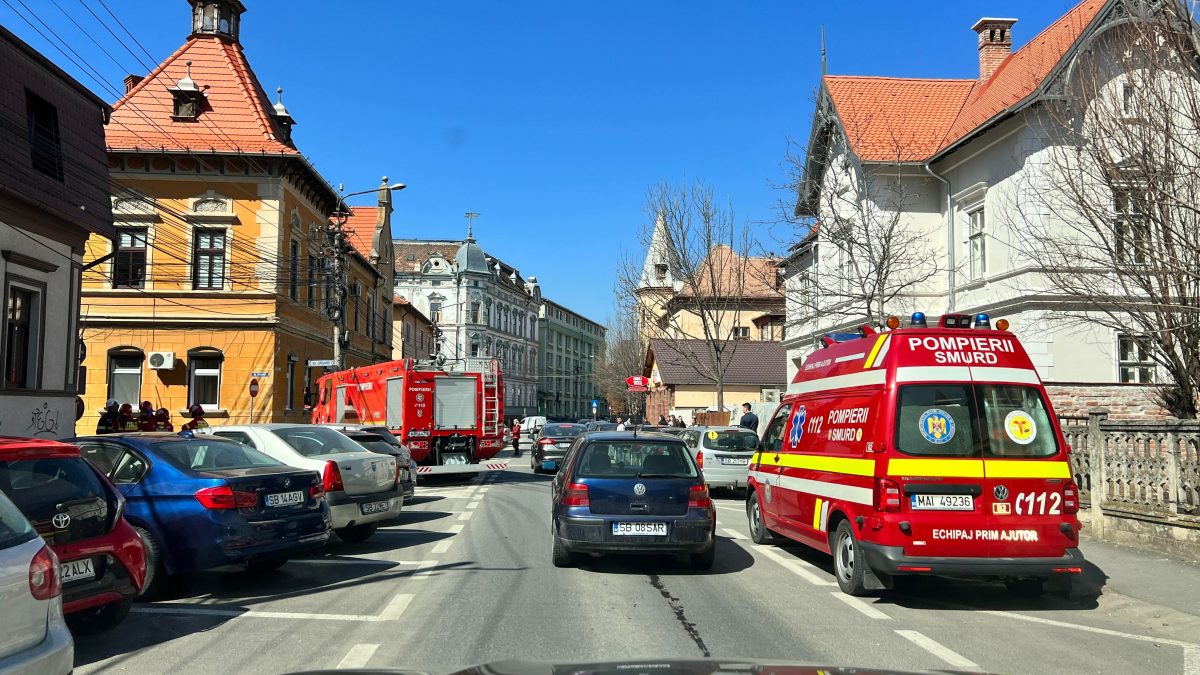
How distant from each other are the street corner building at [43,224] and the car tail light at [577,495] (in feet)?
39.2

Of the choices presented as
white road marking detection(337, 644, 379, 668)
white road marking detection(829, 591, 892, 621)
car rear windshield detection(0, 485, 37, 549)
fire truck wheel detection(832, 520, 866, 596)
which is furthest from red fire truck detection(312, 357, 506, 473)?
car rear windshield detection(0, 485, 37, 549)

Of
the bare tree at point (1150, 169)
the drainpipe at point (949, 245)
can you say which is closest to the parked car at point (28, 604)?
the bare tree at point (1150, 169)

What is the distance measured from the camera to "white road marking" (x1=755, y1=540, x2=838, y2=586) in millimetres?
9094

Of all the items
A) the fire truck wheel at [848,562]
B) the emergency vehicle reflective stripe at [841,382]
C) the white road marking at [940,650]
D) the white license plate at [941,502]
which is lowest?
the white road marking at [940,650]

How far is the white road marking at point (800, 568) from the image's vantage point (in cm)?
909

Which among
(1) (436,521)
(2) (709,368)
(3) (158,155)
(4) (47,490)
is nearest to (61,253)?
(1) (436,521)

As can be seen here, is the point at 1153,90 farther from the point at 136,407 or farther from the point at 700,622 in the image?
the point at 136,407

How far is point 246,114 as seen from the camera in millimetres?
29594

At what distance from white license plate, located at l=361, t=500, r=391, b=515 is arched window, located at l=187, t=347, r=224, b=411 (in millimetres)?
19390

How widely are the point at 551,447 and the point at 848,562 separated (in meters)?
18.4

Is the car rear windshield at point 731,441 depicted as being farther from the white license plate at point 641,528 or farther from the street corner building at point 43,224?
the street corner building at point 43,224

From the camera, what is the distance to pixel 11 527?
4.31 m

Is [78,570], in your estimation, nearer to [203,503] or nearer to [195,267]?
[203,503]

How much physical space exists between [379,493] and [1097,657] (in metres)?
8.10
